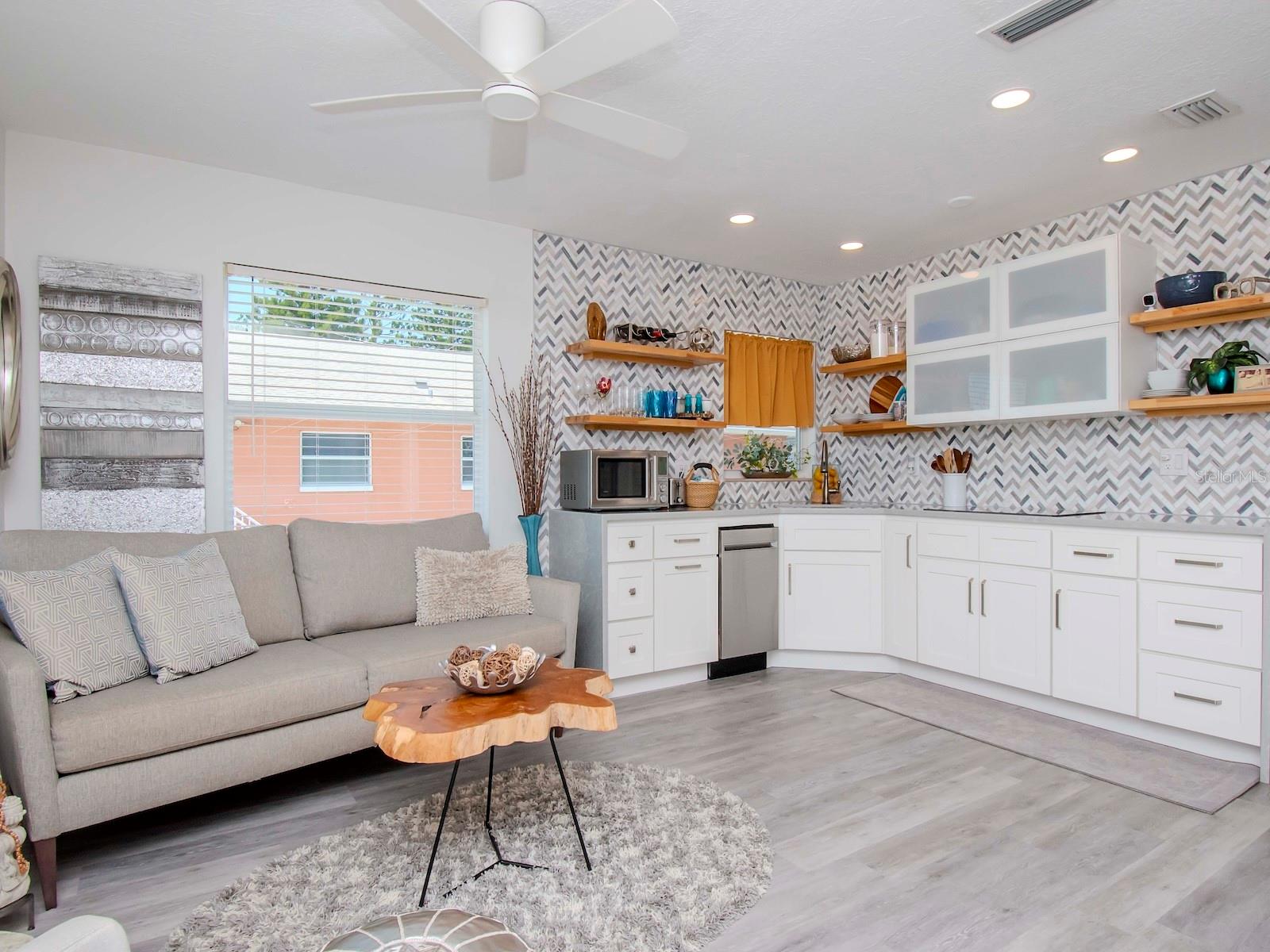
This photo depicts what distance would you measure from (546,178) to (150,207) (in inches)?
68.3

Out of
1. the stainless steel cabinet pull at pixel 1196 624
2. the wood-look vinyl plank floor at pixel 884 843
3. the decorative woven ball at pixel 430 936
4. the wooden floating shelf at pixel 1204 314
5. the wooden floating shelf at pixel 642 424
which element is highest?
the wooden floating shelf at pixel 1204 314

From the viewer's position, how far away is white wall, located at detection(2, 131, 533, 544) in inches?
120

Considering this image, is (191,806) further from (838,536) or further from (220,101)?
(838,536)

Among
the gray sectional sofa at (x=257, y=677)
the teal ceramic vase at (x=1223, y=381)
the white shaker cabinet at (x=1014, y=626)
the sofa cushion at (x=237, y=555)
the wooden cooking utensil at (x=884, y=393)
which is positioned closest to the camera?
the gray sectional sofa at (x=257, y=677)

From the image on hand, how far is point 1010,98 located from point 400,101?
84.1 inches

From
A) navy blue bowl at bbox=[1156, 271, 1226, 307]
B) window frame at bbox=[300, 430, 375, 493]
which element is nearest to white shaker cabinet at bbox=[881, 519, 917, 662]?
navy blue bowl at bbox=[1156, 271, 1226, 307]

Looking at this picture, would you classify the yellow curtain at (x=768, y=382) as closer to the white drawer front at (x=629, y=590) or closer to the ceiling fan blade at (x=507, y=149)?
the white drawer front at (x=629, y=590)

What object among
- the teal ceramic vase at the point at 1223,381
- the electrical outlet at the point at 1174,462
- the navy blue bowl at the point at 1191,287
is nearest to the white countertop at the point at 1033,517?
the electrical outlet at the point at 1174,462

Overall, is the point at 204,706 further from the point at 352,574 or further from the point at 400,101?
the point at 400,101

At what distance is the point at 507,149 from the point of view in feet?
10.2

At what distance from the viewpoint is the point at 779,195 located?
3707mm

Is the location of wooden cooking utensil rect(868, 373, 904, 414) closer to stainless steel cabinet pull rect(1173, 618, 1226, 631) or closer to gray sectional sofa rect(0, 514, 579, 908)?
stainless steel cabinet pull rect(1173, 618, 1226, 631)

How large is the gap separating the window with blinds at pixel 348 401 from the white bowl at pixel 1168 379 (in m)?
3.36

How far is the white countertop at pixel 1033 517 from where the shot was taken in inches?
119
